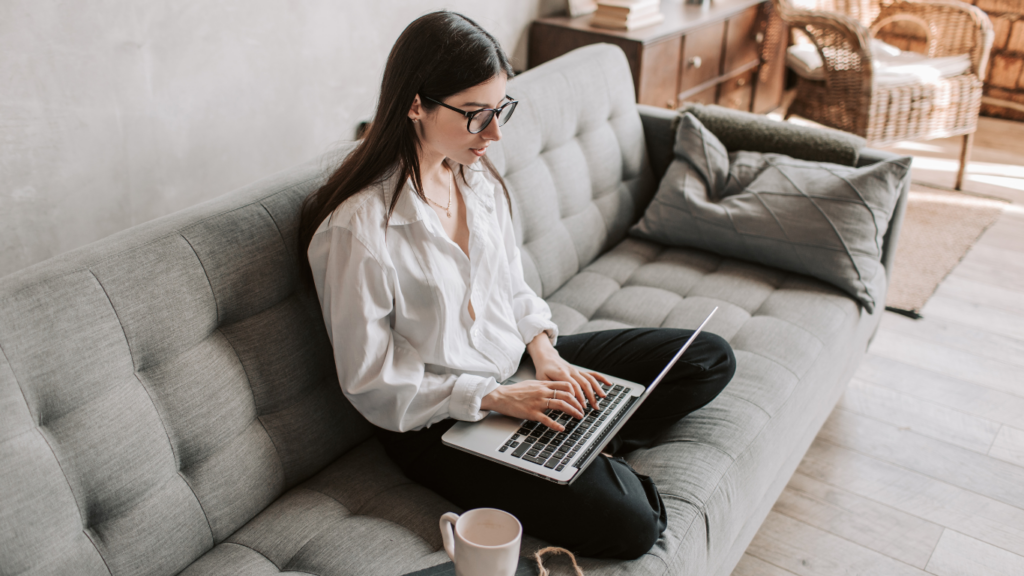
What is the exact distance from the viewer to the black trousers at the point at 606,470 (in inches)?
44.1

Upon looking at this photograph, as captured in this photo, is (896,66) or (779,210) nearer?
(779,210)

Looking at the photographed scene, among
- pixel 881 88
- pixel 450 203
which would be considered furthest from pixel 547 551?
pixel 881 88

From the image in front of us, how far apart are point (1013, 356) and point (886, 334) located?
34 cm

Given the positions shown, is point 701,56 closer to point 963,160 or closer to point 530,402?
point 963,160

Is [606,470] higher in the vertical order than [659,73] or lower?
lower

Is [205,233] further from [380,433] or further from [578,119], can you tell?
[578,119]

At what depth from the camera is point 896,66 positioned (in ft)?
10.5

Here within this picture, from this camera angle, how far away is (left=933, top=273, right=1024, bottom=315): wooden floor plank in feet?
8.34

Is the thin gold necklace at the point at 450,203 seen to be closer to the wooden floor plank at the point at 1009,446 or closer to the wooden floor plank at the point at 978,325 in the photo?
the wooden floor plank at the point at 1009,446

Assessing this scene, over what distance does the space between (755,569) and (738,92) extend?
2.52 m

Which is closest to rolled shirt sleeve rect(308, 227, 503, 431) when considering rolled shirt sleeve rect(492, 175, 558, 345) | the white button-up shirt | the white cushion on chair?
the white button-up shirt

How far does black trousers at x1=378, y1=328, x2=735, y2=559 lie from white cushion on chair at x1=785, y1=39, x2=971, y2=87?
2.13m

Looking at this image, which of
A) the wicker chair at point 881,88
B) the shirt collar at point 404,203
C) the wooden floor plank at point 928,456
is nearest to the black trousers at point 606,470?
the shirt collar at point 404,203

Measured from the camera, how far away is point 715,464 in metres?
1.33
